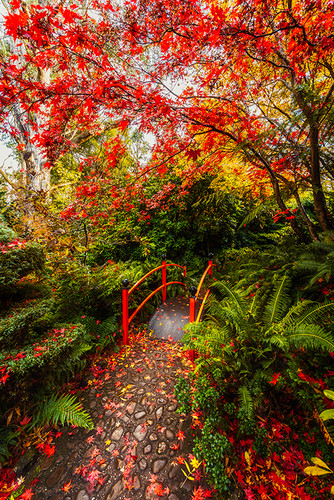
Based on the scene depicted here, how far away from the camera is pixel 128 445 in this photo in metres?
2.09

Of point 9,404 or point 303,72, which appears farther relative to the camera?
point 303,72

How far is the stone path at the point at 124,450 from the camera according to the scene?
175 cm

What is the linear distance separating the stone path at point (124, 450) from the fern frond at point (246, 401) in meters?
0.72

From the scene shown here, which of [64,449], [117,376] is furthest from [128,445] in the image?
[117,376]

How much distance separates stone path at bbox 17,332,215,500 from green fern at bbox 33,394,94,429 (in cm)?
18

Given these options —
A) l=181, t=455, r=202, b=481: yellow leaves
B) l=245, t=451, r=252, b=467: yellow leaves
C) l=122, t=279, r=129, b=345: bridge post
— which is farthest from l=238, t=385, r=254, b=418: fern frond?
l=122, t=279, r=129, b=345: bridge post

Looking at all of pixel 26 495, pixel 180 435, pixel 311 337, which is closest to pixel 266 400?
pixel 311 337

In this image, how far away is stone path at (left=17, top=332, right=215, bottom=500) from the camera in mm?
1745

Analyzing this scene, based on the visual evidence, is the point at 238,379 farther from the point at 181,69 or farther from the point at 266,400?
the point at 181,69

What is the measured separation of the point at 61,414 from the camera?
2.24 m

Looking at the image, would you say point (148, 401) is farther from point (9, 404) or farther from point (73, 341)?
point (9, 404)

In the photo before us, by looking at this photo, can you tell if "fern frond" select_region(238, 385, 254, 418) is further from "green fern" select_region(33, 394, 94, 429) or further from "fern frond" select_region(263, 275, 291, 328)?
"green fern" select_region(33, 394, 94, 429)

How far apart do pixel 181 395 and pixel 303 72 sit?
509cm

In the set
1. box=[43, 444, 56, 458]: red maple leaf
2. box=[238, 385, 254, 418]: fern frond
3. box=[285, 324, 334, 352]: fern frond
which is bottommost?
box=[43, 444, 56, 458]: red maple leaf
